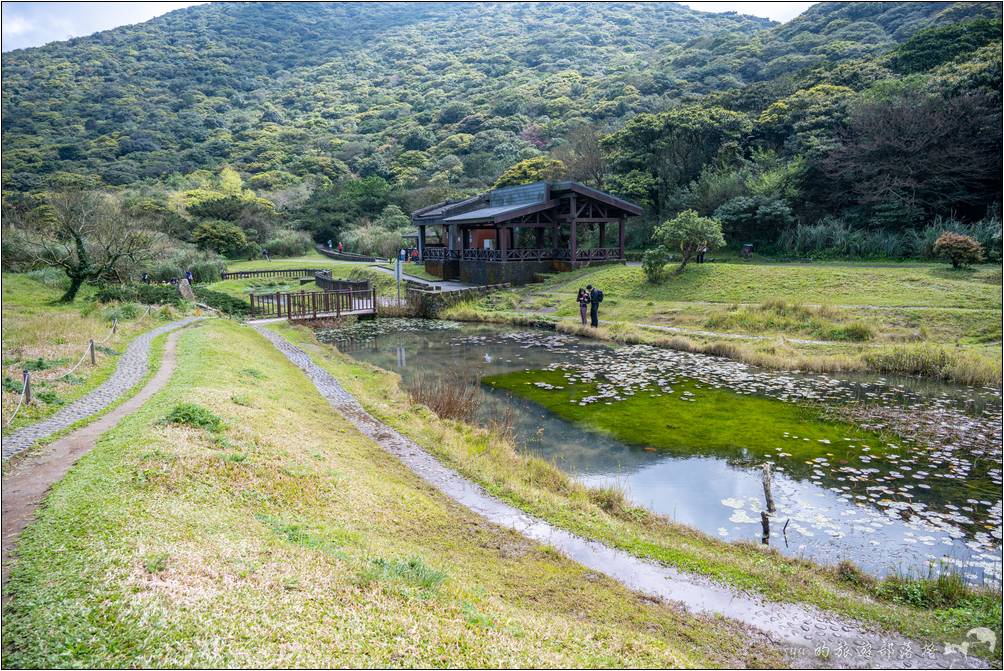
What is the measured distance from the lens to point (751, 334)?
68.1ft

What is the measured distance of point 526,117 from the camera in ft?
273

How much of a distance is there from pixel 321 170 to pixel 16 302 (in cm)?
5794

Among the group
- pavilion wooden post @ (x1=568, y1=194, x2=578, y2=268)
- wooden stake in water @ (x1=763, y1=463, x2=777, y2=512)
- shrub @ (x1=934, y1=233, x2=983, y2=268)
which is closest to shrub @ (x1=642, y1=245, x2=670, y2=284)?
pavilion wooden post @ (x1=568, y1=194, x2=578, y2=268)

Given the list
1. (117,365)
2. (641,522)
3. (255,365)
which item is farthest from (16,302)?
(641,522)

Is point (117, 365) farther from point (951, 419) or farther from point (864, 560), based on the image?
point (951, 419)

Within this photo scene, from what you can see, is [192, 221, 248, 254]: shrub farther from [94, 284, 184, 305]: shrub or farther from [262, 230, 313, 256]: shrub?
[94, 284, 184, 305]: shrub

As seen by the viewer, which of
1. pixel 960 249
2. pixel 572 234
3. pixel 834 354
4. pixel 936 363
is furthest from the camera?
pixel 572 234

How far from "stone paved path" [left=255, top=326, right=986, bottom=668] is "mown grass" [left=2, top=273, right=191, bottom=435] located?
7.44 meters

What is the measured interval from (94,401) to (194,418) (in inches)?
146

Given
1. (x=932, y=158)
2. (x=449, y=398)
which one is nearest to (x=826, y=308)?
(x=932, y=158)

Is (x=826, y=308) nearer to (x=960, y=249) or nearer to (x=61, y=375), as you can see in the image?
(x=960, y=249)

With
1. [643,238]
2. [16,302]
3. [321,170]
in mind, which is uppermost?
[321,170]

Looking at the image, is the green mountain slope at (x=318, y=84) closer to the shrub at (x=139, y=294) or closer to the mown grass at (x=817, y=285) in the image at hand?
the mown grass at (x=817, y=285)

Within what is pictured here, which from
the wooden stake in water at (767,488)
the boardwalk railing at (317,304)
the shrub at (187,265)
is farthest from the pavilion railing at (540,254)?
the wooden stake in water at (767,488)
